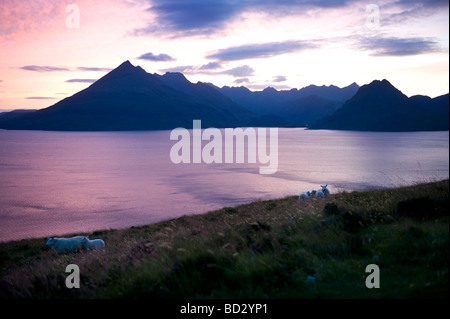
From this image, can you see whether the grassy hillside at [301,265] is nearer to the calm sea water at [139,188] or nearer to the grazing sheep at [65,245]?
the grazing sheep at [65,245]

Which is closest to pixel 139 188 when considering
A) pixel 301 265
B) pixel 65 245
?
pixel 65 245

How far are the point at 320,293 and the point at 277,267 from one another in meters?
1.09

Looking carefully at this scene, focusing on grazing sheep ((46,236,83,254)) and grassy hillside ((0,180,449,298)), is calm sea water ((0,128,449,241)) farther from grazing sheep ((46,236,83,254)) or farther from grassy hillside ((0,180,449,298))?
grassy hillside ((0,180,449,298))

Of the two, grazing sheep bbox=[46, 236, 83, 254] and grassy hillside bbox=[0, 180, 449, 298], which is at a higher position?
grassy hillside bbox=[0, 180, 449, 298]

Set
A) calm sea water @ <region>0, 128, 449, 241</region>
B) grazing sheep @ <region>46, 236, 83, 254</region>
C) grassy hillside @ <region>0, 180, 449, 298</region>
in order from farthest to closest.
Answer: calm sea water @ <region>0, 128, 449, 241</region> → grazing sheep @ <region>46, 236, 83, 254</region> → grassy hillside @ <region>0, 180, 449, 298</region>

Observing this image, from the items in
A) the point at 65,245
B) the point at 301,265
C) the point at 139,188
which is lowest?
the point at 139,188

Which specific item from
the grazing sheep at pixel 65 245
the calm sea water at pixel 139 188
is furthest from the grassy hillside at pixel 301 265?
the calm sea water at pixel 139 188

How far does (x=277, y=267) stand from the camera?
671 centimetres

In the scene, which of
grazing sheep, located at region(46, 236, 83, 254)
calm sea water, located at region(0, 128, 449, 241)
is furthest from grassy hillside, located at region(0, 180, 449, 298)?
calm sea water, located at region(0, 128, 449, 241)

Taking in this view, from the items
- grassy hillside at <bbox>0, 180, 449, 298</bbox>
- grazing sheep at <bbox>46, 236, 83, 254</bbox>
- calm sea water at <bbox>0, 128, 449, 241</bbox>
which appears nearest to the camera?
grassy hillside at <bbox>0, 180, 449, 298</bbox>

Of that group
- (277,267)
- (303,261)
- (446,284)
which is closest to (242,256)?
(277,267)

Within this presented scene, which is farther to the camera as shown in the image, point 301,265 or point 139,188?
point 139,188

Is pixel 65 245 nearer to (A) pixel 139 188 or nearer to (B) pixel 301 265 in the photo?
(B) pixel 301 265

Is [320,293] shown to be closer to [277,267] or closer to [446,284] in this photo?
[277,267]
